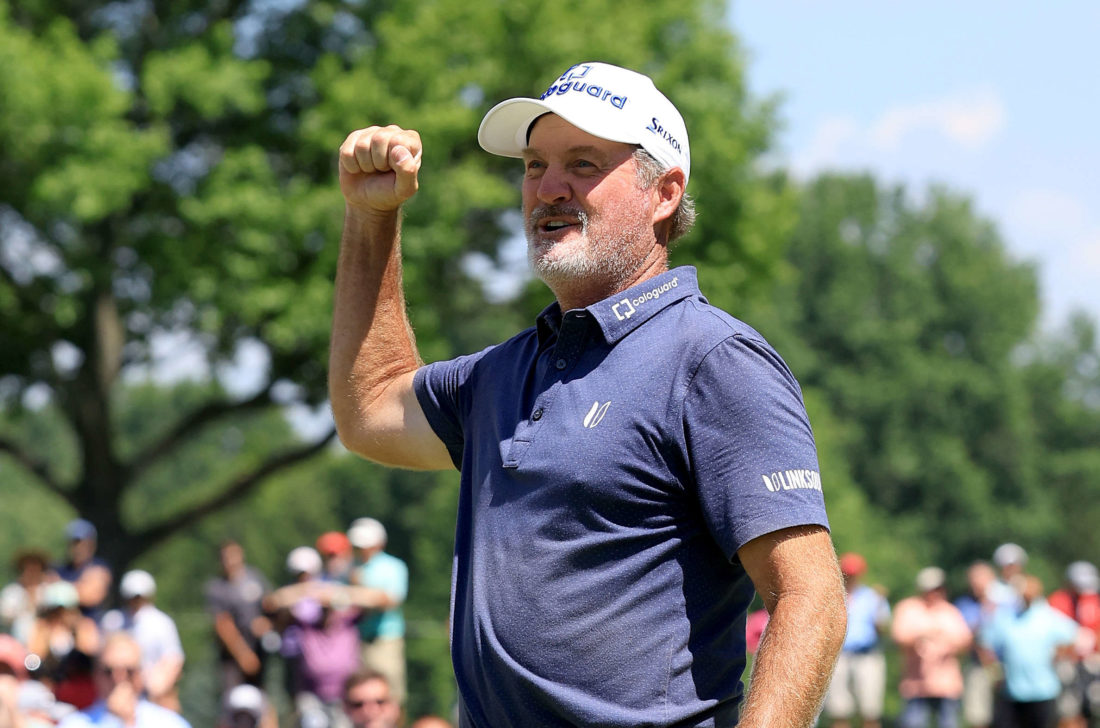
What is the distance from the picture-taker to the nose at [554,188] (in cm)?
264

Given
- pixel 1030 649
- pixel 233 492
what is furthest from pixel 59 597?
pixel 233 492

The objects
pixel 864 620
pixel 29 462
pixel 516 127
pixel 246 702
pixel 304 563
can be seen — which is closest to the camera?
pixel 516 127

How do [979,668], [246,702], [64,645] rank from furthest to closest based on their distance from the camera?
1. [979,668]
2. [64,645]
3. [246,702]

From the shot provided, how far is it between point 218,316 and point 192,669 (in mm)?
5979

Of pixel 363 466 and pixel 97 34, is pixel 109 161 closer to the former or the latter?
pixel 97 34

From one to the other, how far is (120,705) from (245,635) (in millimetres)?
4405

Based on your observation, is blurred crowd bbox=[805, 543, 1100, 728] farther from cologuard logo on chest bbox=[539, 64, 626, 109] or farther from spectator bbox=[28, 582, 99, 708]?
cologuard logo on chest bbox=[539, 64, 626, 109]

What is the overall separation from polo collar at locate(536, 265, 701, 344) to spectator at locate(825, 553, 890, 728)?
1062cm

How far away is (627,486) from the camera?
2.35 metres

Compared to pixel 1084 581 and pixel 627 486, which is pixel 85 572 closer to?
pixel 1084 581

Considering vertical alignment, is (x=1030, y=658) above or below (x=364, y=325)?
below

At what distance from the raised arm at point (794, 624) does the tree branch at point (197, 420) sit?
1908cm

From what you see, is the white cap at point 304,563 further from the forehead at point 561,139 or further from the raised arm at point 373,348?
the forehead at point 561,139

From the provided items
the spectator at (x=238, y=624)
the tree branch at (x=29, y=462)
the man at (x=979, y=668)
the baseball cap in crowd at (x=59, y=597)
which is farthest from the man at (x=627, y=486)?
the tree branch at (x=29, y=462)
